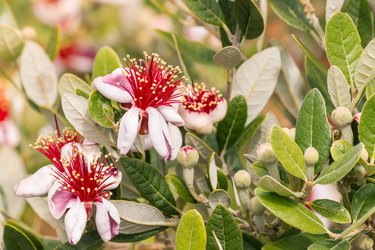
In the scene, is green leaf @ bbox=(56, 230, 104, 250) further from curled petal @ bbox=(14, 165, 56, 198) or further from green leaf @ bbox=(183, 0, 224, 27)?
green leaf @ bbox=(183, 0, 224, 27)

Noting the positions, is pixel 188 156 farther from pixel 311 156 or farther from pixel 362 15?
pixel 362 15

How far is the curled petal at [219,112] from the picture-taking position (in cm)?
96

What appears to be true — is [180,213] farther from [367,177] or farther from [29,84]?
[29,84]

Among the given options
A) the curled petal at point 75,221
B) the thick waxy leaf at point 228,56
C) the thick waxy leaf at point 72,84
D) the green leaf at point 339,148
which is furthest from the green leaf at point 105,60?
the green leaf at point 339,148

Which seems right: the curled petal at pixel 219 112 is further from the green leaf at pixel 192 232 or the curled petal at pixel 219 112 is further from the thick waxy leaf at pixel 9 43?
the thick waxy leaf at pixel 9 43

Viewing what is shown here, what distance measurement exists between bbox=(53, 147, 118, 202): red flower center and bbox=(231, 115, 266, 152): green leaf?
0.21 metres

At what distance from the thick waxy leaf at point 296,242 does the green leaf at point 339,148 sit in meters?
0.10

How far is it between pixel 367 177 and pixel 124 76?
30cm

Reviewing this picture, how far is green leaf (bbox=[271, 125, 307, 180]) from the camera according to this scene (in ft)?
2.72

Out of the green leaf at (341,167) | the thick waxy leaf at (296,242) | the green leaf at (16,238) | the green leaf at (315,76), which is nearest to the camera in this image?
the green leaf at (341,167)

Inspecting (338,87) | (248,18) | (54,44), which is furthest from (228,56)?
(54,44)

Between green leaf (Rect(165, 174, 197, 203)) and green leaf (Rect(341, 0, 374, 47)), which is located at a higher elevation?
green leaf (Rect(341, 0, 374, 47))

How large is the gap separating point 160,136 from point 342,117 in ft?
0.66

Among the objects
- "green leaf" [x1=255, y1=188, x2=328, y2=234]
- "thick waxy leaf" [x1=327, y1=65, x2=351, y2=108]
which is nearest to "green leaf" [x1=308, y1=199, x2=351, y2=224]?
"green leaf" [x1=255, y1=188, x2=328, y2=234]
